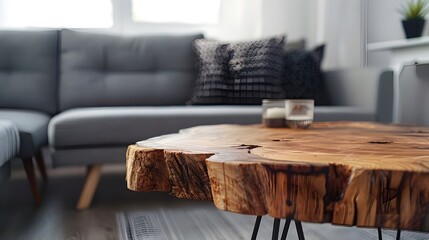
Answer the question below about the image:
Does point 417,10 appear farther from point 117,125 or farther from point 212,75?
point 117,125

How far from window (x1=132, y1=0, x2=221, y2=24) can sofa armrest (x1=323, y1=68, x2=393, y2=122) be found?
1021mm

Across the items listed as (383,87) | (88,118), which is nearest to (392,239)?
(383,87)

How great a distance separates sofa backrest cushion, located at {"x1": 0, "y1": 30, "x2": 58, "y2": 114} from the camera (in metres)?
2.33

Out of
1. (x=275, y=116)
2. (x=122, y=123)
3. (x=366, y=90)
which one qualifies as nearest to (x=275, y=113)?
(x=275, y=116)

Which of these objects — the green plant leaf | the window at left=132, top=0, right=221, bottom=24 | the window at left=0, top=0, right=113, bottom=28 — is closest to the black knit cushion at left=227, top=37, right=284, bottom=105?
the green plant leaf

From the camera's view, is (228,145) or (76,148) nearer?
(228,145)

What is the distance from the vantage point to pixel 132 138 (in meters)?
1.83

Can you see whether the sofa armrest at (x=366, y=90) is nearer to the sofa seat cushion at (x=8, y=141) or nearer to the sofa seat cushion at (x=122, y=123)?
the sofa seat cushion at (x=122, y=123)

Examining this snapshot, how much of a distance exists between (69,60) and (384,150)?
192cm

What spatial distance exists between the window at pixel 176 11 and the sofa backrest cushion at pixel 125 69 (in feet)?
1.74

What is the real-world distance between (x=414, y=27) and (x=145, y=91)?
4.34ft

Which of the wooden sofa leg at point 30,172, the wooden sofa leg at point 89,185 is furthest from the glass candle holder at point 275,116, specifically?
the wooden sofa leg at point 30,172

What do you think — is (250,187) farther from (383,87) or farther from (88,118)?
(383,87)

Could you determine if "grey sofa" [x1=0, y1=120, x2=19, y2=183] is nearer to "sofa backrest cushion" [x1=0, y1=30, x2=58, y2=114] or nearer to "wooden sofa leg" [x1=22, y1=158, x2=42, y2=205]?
"wooden sofa leg" [x1=22, y1=158, x2=42, y2=205]
